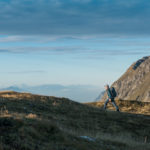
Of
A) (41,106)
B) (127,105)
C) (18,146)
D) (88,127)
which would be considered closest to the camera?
(18,146)

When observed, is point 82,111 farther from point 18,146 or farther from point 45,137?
point 18,146

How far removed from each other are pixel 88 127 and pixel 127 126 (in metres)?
4.95

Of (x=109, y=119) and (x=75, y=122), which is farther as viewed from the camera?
(x=109, y=119)

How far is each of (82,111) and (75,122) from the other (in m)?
5.90

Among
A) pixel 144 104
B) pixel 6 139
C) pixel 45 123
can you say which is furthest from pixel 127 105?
pixel 6 139

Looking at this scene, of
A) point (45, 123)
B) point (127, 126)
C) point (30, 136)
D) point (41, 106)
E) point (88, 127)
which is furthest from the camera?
point (41, 106)

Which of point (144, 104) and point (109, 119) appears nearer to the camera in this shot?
point (109, 119)

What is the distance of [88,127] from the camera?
2102 cm

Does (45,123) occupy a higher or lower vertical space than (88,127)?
higher

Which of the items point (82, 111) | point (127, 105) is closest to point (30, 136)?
point (82, 111)

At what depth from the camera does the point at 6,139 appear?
10016mm

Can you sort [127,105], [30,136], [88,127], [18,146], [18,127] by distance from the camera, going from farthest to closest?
[127,105] → [88,127] → [18,127] → [30,136] → [18,146]

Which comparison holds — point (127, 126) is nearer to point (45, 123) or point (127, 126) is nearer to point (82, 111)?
point (82, 111)

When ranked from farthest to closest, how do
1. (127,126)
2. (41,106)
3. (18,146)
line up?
(41,106)
(127,126)
(18,146)
